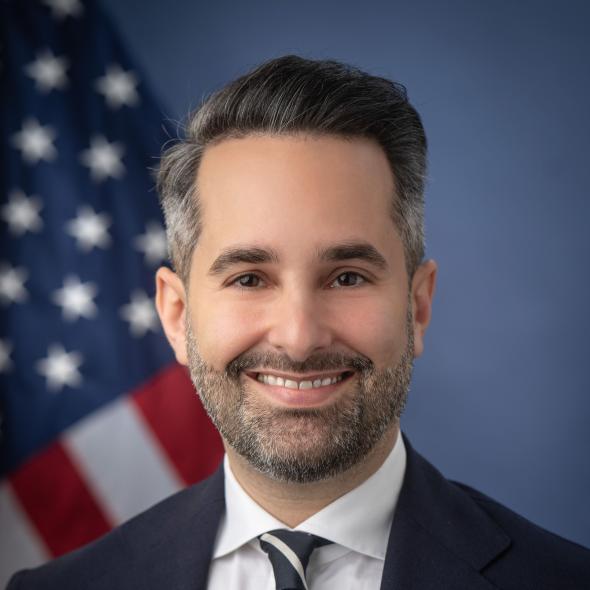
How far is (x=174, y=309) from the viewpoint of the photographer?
8.45 ft

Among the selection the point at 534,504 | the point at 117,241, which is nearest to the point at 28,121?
the point at 117,241

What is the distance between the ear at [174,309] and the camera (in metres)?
2.54

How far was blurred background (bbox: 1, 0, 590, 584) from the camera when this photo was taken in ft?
13.2

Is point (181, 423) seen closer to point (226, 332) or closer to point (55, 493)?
point (55, 493)

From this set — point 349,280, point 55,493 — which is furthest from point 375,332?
point 55,493

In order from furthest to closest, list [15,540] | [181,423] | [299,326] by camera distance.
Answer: [181,423] < [15,540] < [299,326]

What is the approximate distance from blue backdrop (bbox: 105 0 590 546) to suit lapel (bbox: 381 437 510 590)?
1.81m

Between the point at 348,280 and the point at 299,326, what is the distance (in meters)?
0.24

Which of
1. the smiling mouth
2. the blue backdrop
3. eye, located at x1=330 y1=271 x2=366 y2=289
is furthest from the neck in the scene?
the blue backdrop

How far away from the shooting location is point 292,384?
85.2 inches

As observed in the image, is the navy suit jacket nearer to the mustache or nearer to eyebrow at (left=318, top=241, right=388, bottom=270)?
the mustache

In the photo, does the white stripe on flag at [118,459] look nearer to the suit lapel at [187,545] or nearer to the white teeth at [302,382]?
the suit lapel at [187,545]

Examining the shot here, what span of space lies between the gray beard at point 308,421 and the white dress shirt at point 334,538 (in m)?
0.13

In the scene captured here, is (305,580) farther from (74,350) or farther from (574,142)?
(574,142)
